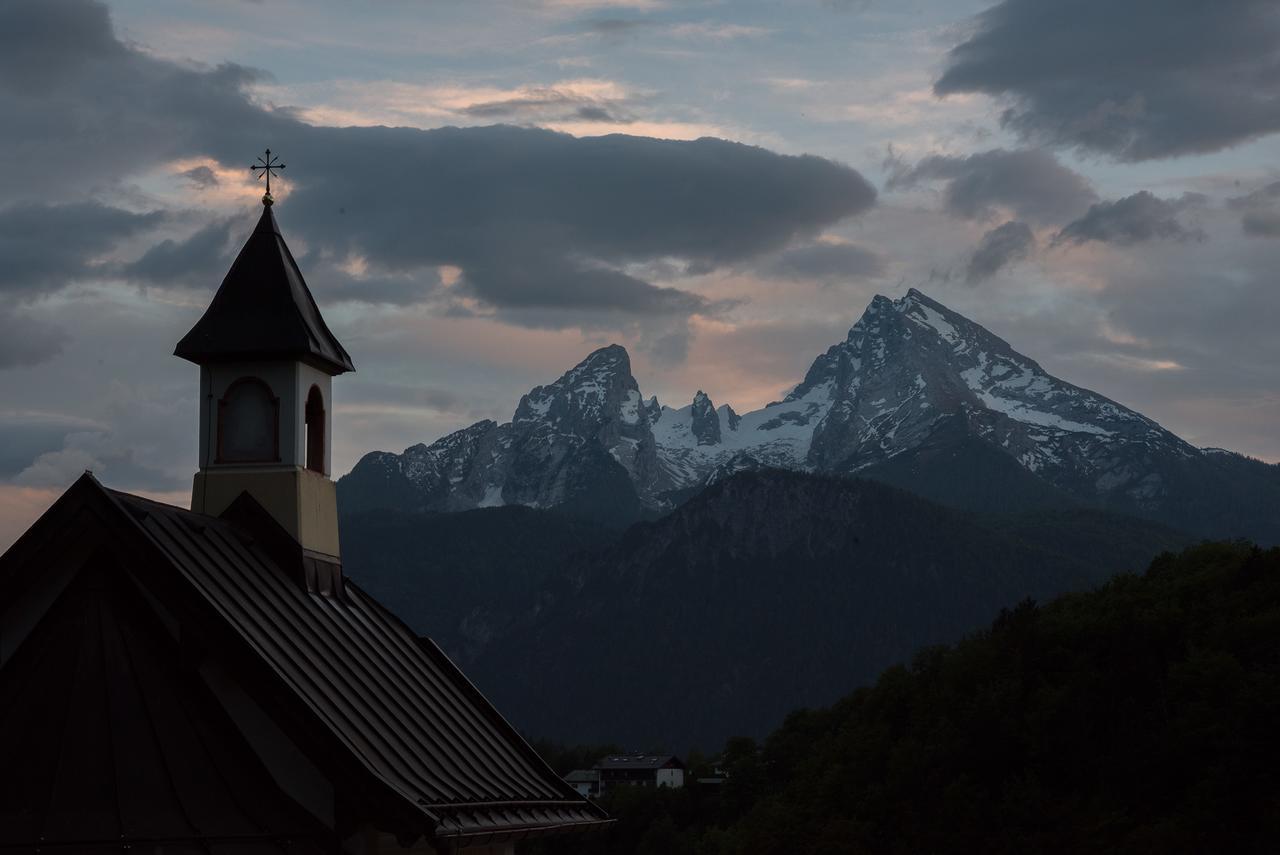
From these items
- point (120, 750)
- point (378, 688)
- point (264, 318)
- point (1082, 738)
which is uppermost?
point (264, 318)

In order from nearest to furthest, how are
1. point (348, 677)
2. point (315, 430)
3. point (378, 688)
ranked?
point (348, 677) → point (378, 688) → point (315, 430)

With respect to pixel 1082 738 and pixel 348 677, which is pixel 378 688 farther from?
pixel 1082 738

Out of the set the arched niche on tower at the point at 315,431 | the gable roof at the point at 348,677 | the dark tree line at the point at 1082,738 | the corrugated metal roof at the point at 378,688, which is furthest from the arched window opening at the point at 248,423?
the dark tree line at the point at 1082,738

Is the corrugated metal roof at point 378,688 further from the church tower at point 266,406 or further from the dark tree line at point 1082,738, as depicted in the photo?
the dark tree line at point 1082,738

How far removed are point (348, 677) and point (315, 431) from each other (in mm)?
5066

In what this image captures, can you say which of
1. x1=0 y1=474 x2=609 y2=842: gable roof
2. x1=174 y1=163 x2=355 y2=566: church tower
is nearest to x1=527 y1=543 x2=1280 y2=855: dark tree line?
x1=0 y1=474 x2=609 y2=842: gable roof

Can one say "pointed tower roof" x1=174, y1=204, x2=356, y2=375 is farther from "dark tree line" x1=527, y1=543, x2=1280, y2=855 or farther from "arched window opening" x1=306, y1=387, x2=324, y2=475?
"dark tree line" x1=527, y1=543, x2=1280, y2=855

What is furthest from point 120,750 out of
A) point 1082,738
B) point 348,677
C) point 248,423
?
point 1082,738

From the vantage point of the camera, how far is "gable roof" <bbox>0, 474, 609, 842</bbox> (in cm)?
2089

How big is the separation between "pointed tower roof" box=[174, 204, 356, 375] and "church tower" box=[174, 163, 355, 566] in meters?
0.01

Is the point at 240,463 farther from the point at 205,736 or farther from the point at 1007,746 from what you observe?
the point at 1007,746

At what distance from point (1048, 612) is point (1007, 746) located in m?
17.6

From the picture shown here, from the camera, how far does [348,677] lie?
2461 cm

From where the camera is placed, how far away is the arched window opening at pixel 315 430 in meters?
28.5
